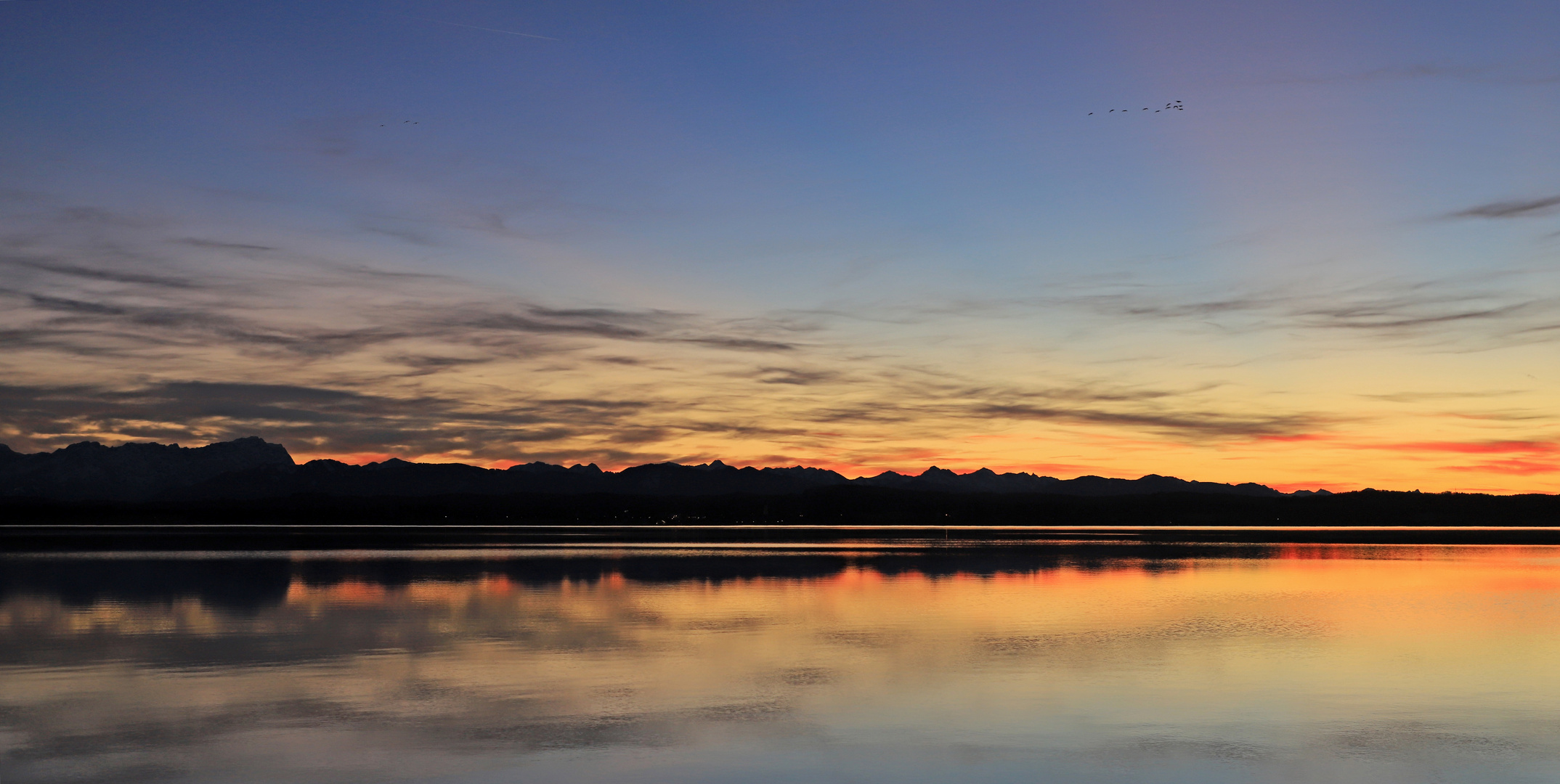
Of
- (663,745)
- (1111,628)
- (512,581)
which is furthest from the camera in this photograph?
(512,581)

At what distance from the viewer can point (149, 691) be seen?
18.7m

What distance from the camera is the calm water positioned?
1399cm

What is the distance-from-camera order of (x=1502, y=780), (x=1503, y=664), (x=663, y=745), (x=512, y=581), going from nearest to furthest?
(x=1502, y=780) < (x=663, y=745) < (x=1503, y=664) < (x=512, y=581)

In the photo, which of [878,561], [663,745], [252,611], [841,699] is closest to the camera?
[663,745]

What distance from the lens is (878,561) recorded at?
62.6 meters

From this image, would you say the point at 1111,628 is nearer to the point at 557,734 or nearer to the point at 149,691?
the point at 557,734

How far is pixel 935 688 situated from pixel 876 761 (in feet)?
17.4

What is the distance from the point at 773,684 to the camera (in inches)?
776

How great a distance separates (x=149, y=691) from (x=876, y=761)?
39.6 feet

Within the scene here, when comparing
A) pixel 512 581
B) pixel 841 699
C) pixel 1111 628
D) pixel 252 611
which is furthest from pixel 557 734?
pixel 512 581

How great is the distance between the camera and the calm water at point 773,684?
45.9ft

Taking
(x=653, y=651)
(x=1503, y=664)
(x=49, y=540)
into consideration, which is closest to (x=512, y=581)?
(x=653, y=651)

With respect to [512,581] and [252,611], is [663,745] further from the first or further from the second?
[512,581]

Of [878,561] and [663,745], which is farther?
[878,561]
